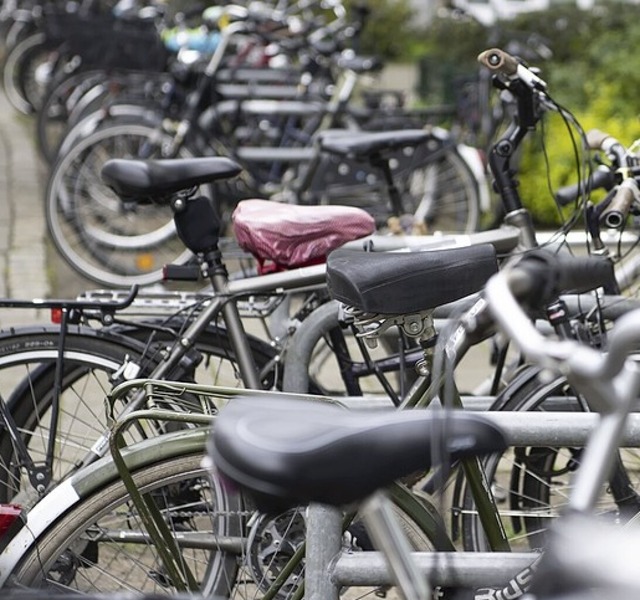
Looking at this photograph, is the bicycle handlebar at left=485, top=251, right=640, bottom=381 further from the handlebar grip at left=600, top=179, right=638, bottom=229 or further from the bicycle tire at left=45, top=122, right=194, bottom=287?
the bicycle tire at left=45, top=122, right=194, bottom=287

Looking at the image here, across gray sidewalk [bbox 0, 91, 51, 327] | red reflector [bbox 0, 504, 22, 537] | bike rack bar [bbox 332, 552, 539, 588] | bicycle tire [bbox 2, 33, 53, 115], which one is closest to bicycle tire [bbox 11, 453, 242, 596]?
red reflector [bbox 0, 504, 22, 537]

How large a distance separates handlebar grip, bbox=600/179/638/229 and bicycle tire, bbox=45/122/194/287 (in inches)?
161

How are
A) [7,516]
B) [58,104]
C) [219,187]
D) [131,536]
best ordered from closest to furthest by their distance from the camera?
[7,516] < [131,536] < [219,187] < [58,104]

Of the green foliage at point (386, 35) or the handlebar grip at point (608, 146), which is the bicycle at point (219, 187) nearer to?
the handlebar grip at point (608, 146)

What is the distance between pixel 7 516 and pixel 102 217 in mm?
4640

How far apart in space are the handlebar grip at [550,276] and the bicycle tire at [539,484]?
1.51 metres

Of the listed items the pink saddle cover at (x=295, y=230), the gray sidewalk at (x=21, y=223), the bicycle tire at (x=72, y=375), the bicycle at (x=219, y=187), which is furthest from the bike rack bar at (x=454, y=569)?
the bicycle at (x=219, y=187)

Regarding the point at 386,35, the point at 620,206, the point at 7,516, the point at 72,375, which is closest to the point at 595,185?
the point at 620,206

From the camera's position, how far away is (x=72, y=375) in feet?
12.5

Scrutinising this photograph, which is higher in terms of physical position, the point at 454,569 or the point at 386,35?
the point at 454,569

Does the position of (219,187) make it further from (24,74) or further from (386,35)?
(386,35)

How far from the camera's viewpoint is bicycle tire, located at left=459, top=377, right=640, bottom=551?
3.50 metres

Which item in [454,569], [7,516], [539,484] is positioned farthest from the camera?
[539,484]

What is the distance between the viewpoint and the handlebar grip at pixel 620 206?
332cm
